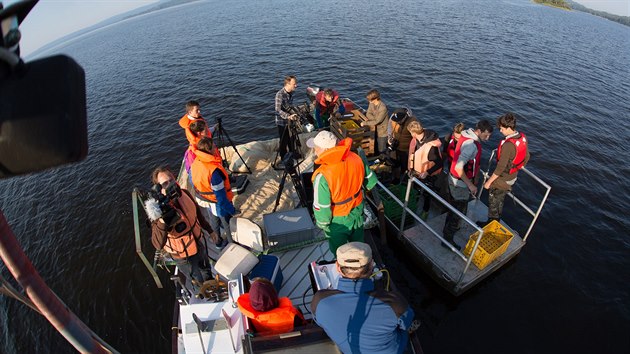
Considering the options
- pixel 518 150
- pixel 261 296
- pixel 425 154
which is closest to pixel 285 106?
pixel 425 154

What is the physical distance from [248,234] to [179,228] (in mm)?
1724

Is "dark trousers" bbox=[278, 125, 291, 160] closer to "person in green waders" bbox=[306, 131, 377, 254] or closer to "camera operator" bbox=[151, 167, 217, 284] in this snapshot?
"camera operator" bbox=[151, 167, 217, 284]

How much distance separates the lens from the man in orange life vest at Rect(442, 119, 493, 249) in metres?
6.34

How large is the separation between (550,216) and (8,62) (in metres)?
12.2

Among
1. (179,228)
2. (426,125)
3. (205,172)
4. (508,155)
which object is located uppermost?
(508,155)

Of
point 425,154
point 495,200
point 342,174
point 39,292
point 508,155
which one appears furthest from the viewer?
point 495,200

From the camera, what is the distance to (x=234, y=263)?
559cm

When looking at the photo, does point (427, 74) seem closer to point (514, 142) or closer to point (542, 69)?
point (542, 69)

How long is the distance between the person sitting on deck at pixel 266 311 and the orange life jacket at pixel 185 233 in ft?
5.74

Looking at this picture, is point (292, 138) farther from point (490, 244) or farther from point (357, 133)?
point (490, 244)

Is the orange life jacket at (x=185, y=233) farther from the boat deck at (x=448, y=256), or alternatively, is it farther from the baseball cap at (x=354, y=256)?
the boat deck at (x=448, y=256)

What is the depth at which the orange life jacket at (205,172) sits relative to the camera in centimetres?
588

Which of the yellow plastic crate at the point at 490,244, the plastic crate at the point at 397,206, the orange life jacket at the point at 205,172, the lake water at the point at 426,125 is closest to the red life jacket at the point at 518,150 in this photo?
the yellow plastic crate at the point at 490,244

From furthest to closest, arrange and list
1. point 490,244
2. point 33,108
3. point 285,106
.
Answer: point 285,106
point 490,244
point 33,108
